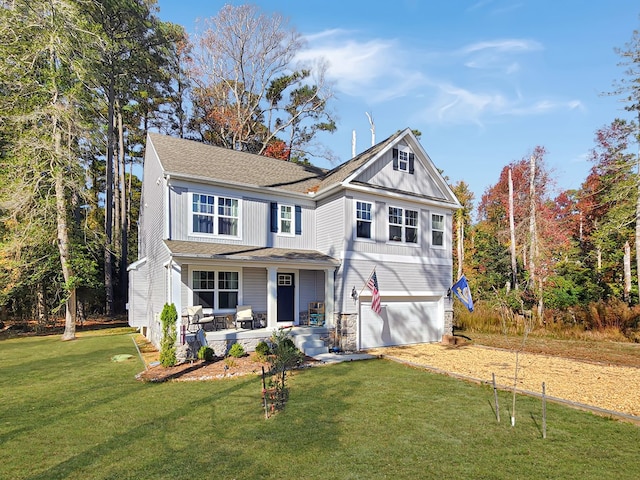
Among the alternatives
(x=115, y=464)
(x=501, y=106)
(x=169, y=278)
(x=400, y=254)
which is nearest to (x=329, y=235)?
(x=400, y=254)

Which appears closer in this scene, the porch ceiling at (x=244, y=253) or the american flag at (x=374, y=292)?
the porch ceiling at (x=244, y=253)

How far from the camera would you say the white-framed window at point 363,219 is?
1427cm

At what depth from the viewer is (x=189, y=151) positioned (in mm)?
14961

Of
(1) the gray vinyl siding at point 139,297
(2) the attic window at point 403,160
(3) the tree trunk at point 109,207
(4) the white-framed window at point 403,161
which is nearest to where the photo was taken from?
(2) the attic window at point 403,160

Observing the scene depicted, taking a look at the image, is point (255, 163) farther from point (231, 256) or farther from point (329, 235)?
point (231, 256)

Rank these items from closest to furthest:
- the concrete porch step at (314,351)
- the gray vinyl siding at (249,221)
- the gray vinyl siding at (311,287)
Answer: the concrete porch step at (314,351) < the gray vinyl siding at (249,221) < the gray vinyl siding at (311,287)

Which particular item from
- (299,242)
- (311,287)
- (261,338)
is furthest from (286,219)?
(261,338)

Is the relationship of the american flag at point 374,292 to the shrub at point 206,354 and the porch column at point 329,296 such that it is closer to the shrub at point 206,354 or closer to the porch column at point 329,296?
the porch column at point 329,296

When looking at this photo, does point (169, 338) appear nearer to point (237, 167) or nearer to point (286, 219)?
point (286, 219)

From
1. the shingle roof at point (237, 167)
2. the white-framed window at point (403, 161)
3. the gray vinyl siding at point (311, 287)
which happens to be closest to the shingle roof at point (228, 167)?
the shingle roof at point (237, 167)

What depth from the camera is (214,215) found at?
1313 cm

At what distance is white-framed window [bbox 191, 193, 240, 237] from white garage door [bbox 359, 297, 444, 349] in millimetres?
5833

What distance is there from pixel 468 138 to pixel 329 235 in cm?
947

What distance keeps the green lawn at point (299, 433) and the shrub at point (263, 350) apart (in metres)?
1.83
